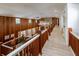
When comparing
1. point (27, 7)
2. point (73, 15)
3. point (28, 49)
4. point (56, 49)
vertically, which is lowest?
point (56, 49)

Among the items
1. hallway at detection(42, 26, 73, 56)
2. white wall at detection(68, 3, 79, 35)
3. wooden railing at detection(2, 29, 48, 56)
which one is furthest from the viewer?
white wall at detection(68, 3, 79, 35)

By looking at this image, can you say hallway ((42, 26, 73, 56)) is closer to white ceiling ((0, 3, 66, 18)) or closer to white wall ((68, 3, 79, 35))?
white wall ((68, 3, 79, 35))

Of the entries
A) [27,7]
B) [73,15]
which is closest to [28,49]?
[73,15]

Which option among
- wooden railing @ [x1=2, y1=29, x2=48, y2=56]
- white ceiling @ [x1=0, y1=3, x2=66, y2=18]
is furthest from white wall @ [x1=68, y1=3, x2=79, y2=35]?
wooden railing @ [x1=2, y1=29, x2=48, y2=56]

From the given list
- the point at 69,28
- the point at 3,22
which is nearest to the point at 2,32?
the point at 3,22

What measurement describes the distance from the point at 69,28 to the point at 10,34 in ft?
19.8

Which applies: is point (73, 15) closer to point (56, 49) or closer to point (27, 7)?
point (56, 49)

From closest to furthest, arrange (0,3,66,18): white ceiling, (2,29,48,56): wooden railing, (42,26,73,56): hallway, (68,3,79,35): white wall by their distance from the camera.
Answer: (2,29,48,56): wooden railing < (42,26,73,56): hallway < (68,3,79,35): white wall < (0,3,66,18): white ceiling

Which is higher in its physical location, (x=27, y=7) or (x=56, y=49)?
(x=27, y=7)

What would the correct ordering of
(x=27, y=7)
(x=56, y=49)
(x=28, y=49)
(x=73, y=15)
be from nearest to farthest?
1. (x=28, y=49)
2. (x=56, y=49)
3. (x=73, y=15)
4. (x=27, y=7)

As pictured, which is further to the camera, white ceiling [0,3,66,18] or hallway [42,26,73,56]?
white ceiling [0,3,66,18]

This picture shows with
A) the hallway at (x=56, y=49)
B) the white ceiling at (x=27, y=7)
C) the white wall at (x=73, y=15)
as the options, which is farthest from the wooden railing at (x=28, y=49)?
the white ceiling at (x=27, y=7)

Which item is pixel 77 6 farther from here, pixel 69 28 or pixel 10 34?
pixel 10 34

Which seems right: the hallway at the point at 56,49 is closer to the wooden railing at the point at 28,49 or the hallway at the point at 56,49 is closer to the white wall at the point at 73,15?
the wooden railing at the point at 28,49
